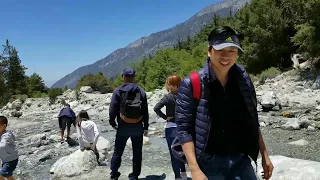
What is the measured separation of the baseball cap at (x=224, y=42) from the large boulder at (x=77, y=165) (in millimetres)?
5602

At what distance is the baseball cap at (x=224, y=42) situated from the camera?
250 centimetres

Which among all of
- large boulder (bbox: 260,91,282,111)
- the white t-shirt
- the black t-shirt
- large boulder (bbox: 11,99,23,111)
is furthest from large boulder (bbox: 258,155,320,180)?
large boulder (bbox: 11,99,23,111)

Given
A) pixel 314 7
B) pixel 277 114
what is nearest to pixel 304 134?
pixel 277 114

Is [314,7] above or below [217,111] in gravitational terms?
above

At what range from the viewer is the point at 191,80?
8.43ft

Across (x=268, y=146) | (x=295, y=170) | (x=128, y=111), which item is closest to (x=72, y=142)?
(x=268, y=146)

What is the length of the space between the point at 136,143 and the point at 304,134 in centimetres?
768

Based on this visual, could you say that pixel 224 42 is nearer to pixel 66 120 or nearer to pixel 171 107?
pixel 171 107

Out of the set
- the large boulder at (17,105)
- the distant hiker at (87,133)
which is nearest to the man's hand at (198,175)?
the distant hiker at (87,133)

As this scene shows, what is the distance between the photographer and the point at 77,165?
739cm

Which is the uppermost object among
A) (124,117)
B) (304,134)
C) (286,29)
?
(286,29)

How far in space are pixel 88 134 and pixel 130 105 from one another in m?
2.05

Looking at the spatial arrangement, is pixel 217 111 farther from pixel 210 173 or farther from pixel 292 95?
pixel 292 95

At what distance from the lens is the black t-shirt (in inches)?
100.0
